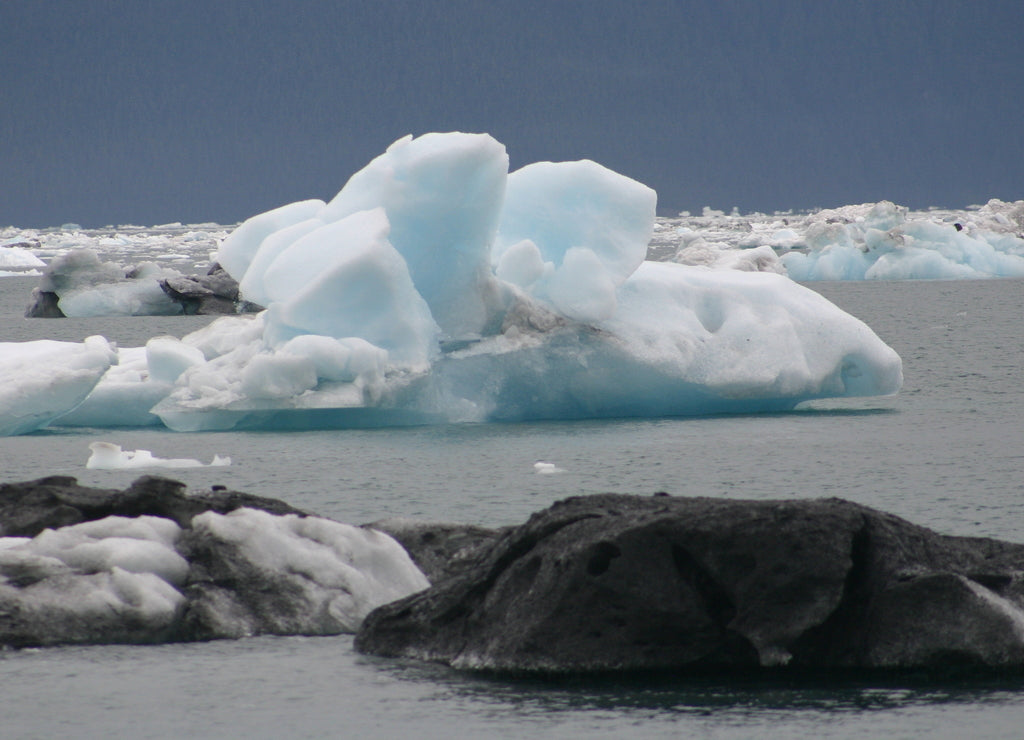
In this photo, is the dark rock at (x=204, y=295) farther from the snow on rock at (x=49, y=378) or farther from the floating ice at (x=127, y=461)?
the floating ice at (x=127, y=461)

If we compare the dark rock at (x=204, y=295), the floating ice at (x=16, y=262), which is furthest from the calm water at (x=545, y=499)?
the floating ice at (x=16, y=262)

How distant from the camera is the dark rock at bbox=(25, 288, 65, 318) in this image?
Result: 21.9 metres

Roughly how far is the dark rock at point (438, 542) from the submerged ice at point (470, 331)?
3.81 meters

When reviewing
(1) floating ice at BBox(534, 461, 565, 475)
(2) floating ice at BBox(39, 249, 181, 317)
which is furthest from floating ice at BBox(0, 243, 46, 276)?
(1) floating ice at BBox(534, 461, 565, 475)

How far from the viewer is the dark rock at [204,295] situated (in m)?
22.0

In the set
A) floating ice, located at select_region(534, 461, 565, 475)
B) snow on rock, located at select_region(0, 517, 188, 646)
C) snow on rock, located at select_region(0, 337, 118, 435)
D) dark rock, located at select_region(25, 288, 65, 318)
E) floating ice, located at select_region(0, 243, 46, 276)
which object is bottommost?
snow on rock, located at select_region(0, 517, 188, 646)

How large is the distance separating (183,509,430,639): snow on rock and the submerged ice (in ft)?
14.5

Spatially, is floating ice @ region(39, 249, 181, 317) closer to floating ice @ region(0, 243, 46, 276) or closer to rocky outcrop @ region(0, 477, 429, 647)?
rocky outcrop @ region(0, 477, 429, 647)

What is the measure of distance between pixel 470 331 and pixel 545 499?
10.1 ft

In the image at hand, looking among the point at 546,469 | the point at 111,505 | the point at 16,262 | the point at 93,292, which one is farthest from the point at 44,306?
the point at 16,262

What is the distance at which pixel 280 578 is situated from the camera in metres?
4.73

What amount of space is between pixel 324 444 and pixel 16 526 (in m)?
4.24

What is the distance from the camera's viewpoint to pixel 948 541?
446 centimetres

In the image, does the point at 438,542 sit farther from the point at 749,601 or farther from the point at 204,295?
the point at 204,295
